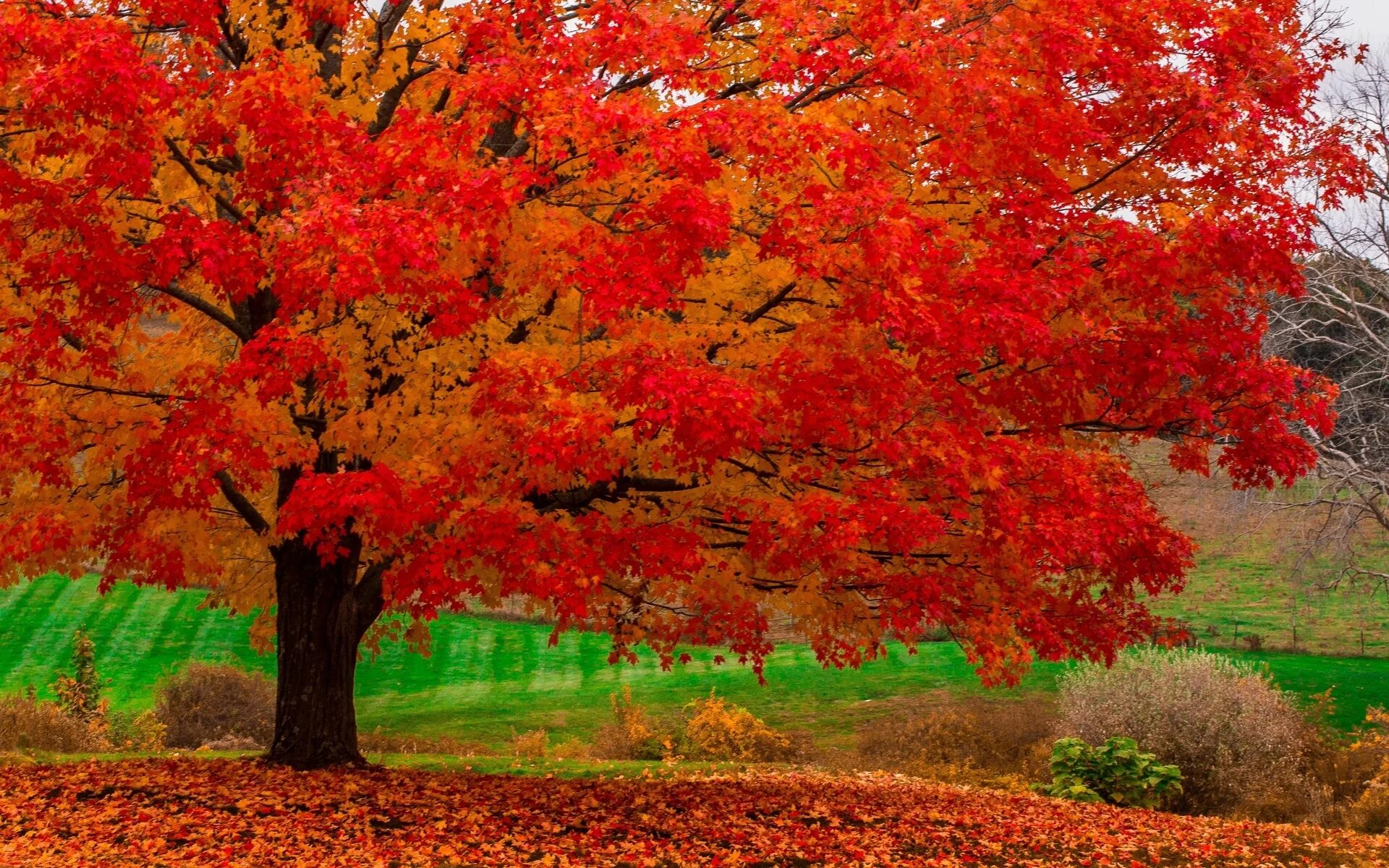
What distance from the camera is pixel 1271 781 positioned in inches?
730

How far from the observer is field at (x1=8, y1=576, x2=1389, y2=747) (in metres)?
30.3

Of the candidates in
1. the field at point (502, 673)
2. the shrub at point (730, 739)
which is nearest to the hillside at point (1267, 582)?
the field at point (502, 673)

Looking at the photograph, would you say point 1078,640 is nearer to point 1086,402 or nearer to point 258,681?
point 1086,402

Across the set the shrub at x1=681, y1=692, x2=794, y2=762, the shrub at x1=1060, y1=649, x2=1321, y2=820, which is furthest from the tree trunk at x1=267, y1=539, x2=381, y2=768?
the shrub at x1=1060, y1=649, x2=1321, y2=820

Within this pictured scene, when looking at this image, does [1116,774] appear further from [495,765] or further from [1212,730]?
[495,765]

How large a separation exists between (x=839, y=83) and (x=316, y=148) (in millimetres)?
4602

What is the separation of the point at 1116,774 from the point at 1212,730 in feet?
7.03

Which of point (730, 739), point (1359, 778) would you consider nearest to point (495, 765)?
point (730, 739)

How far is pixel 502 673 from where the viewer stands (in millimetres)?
35938

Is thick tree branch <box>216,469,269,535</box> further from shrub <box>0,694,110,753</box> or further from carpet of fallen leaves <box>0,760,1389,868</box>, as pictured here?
shrub <box>0,694,110,753</box>

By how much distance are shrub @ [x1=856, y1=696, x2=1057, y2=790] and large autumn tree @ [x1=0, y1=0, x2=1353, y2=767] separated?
10.1 metres

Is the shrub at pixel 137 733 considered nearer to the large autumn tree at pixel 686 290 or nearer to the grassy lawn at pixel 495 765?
the grassy lawn at pixel 495 765

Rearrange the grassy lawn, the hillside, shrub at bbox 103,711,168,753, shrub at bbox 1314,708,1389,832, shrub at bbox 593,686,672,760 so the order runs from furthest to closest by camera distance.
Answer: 1. the hillside
2. shrub at bbox 593,686,672,760
3. shrub at bbox 103,711,168,753
4. shrub at bbox 1314,708,1389,832
5. the grassy lawn

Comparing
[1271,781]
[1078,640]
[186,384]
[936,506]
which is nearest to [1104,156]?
[936,506]
